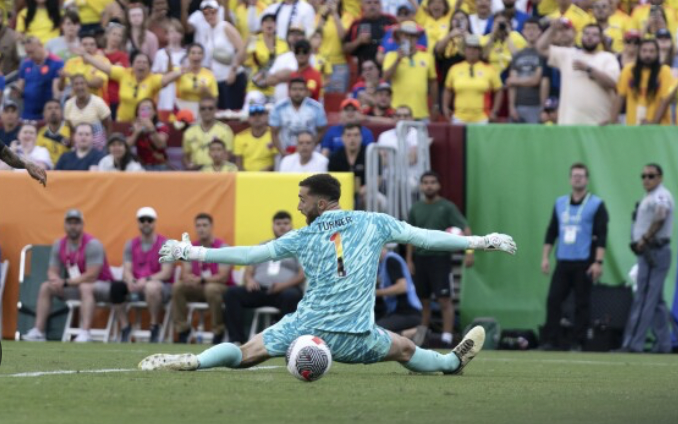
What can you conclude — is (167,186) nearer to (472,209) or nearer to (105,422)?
(472,209)

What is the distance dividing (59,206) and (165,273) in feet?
6.05

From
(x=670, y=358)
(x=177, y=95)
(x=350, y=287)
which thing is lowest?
(x=670, y=358)

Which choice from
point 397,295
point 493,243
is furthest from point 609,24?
point 493,243

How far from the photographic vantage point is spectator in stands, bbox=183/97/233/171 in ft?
71.4

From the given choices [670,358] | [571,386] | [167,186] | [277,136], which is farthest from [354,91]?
[571,386]

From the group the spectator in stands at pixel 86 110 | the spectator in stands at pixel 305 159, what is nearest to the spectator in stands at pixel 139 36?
the spectator in stands at pixel 86 110

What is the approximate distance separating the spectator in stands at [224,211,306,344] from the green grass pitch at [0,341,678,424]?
204 inches

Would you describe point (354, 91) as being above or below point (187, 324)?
above

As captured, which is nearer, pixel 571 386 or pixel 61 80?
pixel 571 386

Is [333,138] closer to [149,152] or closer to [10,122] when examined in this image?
[149,152]

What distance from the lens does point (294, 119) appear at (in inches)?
848

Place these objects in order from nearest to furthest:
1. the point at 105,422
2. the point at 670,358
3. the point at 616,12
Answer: the point at 105,422
the point at 670,358
the point at 616,12

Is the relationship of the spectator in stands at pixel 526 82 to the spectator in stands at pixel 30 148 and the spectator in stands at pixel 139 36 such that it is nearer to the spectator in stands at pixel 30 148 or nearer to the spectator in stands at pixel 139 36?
the spectator in stands at pixel 139 36

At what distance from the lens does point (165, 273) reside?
2027 centimetres
